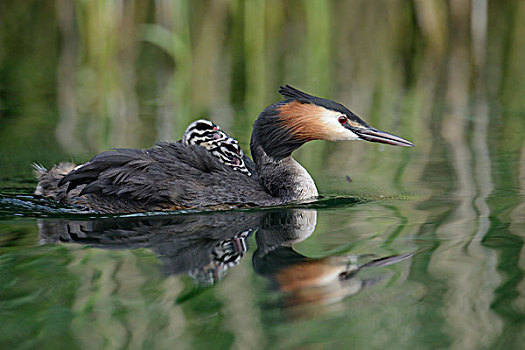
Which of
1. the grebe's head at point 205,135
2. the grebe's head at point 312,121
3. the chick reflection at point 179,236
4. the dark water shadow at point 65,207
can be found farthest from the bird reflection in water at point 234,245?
the grebe's head at point 205,135

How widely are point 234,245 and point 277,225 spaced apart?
0.66 m

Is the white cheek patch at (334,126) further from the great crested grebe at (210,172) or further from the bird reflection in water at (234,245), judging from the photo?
the bird reflection in water at (234,245)

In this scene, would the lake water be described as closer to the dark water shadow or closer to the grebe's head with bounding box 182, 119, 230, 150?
the dark water shadow

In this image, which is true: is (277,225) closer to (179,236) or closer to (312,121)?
(179,236)

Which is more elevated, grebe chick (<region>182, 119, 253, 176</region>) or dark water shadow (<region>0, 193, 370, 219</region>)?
grebe chick (<region>182, 119, 253, 176</region>)

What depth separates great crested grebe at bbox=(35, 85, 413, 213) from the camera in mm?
5543

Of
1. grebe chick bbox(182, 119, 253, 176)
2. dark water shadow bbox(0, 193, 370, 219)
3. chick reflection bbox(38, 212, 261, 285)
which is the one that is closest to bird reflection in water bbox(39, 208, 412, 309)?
chick reflection bbox(38, 212, 261, 285)

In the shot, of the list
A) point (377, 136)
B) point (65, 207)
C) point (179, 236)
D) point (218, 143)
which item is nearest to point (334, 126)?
point (377, 136)

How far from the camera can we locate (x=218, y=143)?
6.44 metres

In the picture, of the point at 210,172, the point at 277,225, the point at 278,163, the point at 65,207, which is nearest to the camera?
the point at 277,225

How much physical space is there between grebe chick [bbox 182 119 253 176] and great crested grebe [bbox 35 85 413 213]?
0.01 meters

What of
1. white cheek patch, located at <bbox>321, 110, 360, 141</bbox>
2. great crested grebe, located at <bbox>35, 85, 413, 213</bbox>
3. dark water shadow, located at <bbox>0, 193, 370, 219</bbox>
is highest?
white cheek patch, located at <bbox>321, 110, 360, 141</bbox>

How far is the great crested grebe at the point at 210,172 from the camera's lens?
554 centimetres

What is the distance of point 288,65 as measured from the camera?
13141 mm
